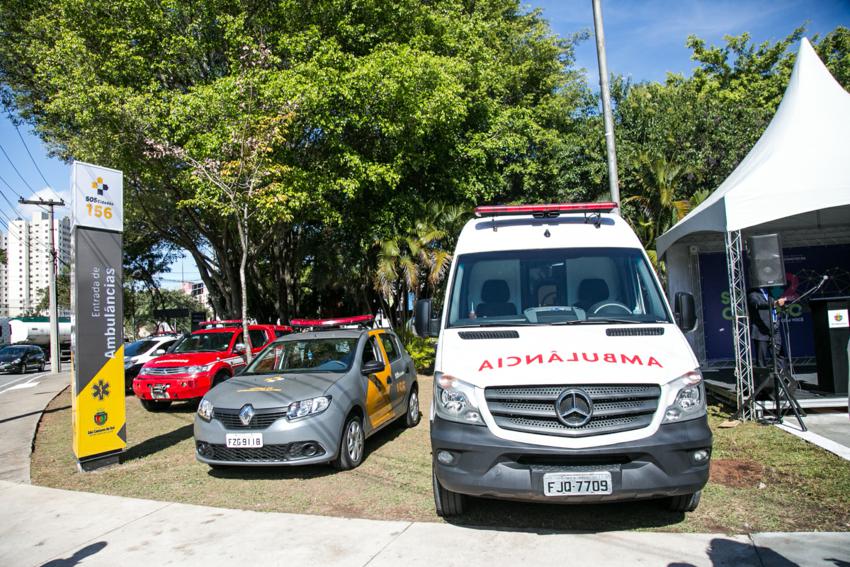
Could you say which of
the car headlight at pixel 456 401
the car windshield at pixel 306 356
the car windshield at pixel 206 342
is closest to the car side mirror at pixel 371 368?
the car windshield at pixel 306 356

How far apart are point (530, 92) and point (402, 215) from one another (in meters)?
7.85

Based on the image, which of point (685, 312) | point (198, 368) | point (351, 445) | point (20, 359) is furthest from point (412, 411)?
point (20, 359)

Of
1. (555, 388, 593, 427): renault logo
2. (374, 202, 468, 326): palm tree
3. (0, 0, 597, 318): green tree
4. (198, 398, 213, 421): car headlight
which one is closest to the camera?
(555, 388, 593, 427): renault logo

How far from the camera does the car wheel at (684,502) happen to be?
4.84 m

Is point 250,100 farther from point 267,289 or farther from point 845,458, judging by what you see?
point 267,289

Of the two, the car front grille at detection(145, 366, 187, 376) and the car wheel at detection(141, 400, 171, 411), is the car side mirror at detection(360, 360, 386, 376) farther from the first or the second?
the car wheel at detection(141, 400, 171, 411)

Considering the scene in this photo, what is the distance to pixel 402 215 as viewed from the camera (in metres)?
18.6

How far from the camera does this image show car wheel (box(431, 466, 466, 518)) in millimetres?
4961

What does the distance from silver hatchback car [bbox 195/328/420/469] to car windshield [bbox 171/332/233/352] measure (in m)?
4.90

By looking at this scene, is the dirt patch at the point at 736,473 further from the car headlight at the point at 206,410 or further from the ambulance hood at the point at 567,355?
the car headlight at the point at 206,410

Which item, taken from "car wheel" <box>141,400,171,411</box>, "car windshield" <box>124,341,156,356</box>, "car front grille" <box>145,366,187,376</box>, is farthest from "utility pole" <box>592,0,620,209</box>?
Answer: "car windshield" <box>124,341,156,356</box>

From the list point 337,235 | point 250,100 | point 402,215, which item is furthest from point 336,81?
point 337,235

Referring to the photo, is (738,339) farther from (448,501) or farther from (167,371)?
(167,371)

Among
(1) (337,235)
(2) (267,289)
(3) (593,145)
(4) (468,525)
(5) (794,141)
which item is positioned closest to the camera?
(4) (468,525)
